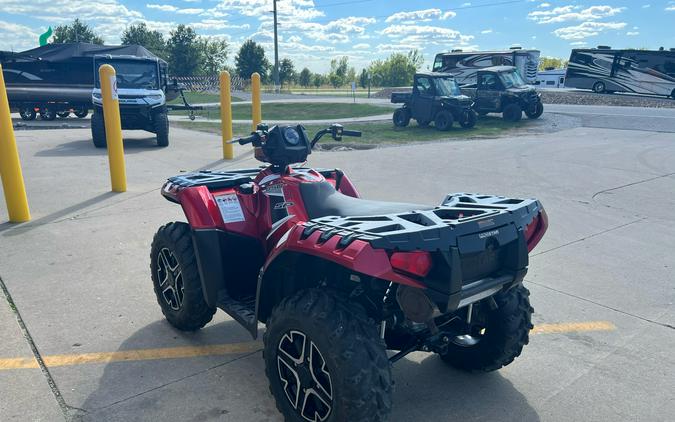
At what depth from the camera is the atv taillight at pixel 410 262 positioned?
2.22m

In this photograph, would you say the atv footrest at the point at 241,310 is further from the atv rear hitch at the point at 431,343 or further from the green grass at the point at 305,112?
the green grass at the point at 305,112

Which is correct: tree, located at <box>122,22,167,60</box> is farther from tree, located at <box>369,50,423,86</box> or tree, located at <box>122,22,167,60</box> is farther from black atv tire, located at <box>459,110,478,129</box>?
black atv tire, located at <box>459,110,478,129</box>

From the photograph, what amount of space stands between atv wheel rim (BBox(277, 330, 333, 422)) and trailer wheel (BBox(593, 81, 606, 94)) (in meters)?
34.7

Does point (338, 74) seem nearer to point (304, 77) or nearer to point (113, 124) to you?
point (304, 77)

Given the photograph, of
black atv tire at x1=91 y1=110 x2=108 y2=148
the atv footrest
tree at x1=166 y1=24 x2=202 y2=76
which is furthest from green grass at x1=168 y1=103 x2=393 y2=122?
tree at x1=166 y1=24 x2=202 y2=76

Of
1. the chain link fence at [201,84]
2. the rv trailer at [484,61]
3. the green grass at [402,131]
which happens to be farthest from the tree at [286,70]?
the green grass at [402,131]

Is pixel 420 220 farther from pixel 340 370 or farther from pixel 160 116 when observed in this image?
pixel 160 116

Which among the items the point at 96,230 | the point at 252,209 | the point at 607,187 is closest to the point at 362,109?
the point at 607,187

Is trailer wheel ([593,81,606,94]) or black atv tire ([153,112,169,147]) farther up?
trailer wheel ([593,81,606,94])

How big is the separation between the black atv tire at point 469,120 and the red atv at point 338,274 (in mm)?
15117

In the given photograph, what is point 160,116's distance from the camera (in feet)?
43.9

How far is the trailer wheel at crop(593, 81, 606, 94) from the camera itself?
32406mm

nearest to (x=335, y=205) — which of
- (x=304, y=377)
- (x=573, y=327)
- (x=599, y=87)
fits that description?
(x=304, y=377)

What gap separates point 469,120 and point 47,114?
16.3 m
